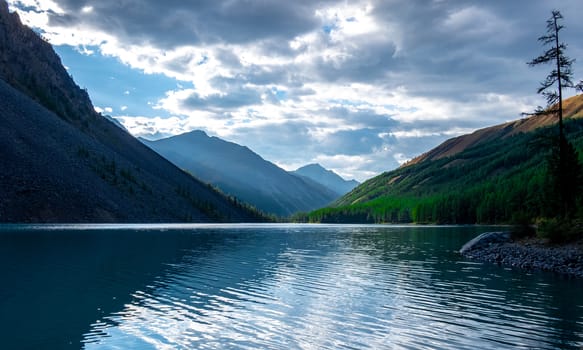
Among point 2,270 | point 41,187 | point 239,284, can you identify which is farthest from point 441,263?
point 41,187

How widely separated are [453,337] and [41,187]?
16552 centimetres

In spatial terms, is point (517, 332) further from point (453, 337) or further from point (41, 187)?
point (41, 187)

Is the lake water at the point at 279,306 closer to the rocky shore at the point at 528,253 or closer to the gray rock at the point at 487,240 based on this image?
the rocky shore at the point at 528,253

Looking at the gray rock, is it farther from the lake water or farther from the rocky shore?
the lake water

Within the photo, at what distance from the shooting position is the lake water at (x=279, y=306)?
19.7 metres

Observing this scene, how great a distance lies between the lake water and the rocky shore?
109 inches

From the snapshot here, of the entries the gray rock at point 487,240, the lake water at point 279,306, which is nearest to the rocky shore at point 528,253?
the gray rock at point 487,240

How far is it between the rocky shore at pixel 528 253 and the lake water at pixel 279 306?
278 cm

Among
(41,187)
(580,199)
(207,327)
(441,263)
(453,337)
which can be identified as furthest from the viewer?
(41,187)

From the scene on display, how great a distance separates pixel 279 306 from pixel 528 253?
3364 cm

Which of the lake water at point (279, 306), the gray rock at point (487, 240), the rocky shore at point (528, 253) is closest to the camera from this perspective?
the lake water at point (279, 306)

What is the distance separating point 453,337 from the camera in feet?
66.1

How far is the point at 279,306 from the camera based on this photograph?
2688 cm

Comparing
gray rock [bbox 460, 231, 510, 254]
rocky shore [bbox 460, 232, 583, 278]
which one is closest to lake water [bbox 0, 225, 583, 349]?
rocky shore [bbox 460, 232, 583, 278]
